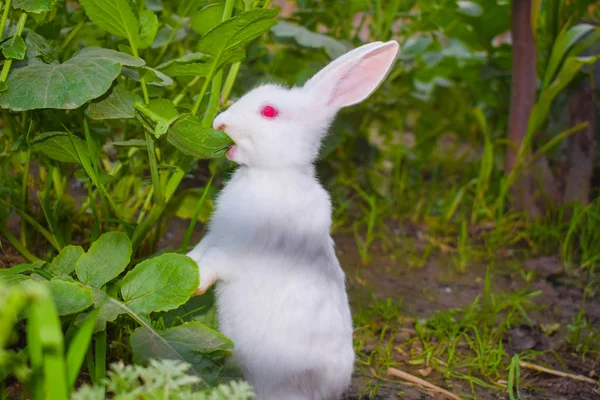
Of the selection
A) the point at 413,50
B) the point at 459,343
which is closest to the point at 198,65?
the point at 459,343

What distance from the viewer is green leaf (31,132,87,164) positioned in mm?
1923

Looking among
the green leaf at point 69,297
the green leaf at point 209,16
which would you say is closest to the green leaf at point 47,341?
the green leaf at point 69,297

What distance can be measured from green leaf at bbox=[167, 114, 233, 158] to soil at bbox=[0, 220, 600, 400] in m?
0.84

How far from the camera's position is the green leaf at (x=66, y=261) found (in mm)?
1786

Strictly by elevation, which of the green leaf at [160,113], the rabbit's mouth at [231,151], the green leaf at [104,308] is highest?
the green leaf at [160,113]

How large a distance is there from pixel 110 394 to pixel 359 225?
1.87 metres

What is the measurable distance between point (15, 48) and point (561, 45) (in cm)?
230

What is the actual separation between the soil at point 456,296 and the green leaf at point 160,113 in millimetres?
773

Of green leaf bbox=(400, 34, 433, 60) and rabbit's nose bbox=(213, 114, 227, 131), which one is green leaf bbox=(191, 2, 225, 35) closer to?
rabbit's nose bbox=(213, 114, 227, 131)

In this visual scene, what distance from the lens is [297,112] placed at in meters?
1.81

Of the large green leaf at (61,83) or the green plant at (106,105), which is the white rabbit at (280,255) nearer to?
the green plant at (106,105)

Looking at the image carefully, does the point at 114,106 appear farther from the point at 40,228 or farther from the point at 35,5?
the point at 40,228

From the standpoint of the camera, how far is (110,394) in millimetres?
1761

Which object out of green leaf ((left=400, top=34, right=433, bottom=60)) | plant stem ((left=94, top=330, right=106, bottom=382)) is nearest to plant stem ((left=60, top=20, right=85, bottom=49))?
plant stem ((left=94, top=330, right=106, bottom=382))
